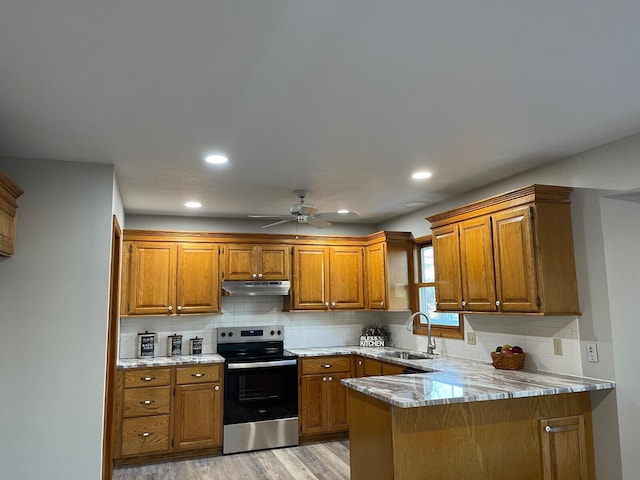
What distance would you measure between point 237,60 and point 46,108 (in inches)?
45.3

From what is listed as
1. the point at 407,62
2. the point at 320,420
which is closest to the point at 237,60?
the point at 407,62

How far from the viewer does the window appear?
495 centimetres

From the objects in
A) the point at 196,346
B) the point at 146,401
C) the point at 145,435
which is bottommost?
the point at 145,435

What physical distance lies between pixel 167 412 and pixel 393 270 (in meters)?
2.80

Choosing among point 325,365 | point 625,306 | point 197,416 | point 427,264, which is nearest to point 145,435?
point 197,416

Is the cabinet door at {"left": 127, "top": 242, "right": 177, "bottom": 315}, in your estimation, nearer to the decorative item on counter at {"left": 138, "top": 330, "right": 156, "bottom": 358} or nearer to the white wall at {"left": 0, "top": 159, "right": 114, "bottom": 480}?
the decorative item on counter at {"left": 138, "top": 330, "right": 156, "bottom": 358}

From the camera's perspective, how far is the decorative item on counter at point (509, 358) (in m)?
3.66

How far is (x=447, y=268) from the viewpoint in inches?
165

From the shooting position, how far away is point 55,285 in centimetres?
314

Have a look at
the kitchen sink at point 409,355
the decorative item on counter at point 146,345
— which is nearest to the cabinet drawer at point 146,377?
the decorative item on counter at point 146,345

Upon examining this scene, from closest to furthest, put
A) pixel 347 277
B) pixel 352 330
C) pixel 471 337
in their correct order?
pixel 471 337 < pixel 347 277 < pixel 352 330

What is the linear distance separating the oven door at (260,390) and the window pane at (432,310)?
1.56 meters

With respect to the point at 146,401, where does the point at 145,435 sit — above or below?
below

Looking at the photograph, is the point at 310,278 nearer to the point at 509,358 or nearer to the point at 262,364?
the point at 262,364
